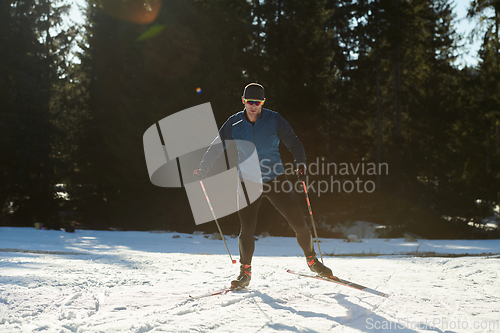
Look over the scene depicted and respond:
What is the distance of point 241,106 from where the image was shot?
15328 millimetres

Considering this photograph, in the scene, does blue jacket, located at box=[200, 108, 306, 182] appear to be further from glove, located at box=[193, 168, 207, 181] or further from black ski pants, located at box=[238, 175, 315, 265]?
glove, located at box=[193, 168, 207, 181]

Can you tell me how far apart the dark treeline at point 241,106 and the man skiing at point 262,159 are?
11.1 meters

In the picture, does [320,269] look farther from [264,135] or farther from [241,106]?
[241,106]

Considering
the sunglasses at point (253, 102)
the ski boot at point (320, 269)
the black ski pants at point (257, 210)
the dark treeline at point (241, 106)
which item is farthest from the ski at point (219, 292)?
the dark treeline at point (241, 106)

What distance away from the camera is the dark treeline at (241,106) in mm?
15625

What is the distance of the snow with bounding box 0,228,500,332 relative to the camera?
2.50 m

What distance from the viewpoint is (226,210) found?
15836 millimetres

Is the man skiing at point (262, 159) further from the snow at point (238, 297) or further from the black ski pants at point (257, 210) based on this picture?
the snow at point (238, 297)

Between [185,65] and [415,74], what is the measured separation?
34.7 ft

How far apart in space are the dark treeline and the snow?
10688mm

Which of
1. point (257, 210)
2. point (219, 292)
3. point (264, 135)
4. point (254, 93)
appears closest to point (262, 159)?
point (264, 135)

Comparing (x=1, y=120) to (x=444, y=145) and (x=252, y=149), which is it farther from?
(x=444, y=145)

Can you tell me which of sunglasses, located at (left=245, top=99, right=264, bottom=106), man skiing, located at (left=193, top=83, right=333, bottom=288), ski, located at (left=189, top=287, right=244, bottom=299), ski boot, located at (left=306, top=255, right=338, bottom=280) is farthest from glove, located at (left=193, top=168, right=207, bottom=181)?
ski boot, located at (left=306, top=255, right=338, bottom=280)

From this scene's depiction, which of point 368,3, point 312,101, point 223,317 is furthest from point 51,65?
point 223,317
